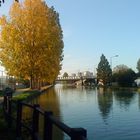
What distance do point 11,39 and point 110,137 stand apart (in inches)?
1377

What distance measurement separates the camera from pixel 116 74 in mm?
105875

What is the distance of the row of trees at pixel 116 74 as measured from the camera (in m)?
98.5

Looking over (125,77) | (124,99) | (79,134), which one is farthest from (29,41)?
(125,77)

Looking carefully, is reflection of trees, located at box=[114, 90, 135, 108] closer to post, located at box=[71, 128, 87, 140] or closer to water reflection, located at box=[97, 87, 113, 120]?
water reflection, located at box=[97, 87, 113, 120]

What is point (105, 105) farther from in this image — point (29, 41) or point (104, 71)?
point (104, 71)

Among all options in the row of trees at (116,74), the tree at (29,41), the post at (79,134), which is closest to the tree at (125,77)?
the row of trees at (116,74)

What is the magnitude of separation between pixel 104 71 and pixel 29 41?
81292 mm

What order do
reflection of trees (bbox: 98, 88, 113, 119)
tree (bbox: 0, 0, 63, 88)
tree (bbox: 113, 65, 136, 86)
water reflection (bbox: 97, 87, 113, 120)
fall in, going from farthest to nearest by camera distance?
tree (bbox: 113, 65, 136, 86) → tree (bbox: 0, 0, 63, 88) → reflection of trees (bbox: 98, 88, 113, 119) → water reflection (bbox: 97, 87, 113, 120)

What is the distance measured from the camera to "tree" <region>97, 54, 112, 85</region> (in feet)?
412

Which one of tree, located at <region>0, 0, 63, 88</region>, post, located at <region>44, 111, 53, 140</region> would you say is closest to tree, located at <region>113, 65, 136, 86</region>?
tree, located at <region>0, 0, 63, 88</region>

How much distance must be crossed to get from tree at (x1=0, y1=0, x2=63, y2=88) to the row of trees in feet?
159

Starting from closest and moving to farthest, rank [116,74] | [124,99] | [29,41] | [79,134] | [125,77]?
1. [79,134]
2. [124,99]
3. [29,41]
4. [125,77]
5. [116,74]

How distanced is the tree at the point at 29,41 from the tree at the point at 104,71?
70263 mm

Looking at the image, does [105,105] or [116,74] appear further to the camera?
[116,74]
